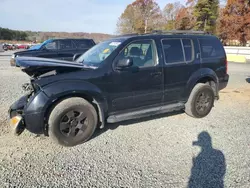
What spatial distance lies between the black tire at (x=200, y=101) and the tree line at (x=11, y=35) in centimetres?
7791

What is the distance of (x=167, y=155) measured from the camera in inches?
132

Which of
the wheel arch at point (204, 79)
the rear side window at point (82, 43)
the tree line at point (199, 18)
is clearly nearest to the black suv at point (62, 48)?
the rear side window at point (82, 43)

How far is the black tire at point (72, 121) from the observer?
344cm

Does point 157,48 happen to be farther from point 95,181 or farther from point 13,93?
point 13,93

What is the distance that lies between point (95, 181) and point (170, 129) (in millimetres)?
2105

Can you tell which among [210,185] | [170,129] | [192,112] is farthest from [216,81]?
[210,185]

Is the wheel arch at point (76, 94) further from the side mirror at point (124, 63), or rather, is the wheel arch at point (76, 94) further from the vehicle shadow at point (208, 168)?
the vehicle shadow at point (208, 168)

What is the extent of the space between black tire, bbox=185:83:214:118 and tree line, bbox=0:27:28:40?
77.9 metres

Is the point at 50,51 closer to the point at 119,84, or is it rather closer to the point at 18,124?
the point at 119,84

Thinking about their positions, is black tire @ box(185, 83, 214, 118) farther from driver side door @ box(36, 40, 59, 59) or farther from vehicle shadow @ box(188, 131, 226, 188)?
driver side door @ box(36, 40, 59, 59)

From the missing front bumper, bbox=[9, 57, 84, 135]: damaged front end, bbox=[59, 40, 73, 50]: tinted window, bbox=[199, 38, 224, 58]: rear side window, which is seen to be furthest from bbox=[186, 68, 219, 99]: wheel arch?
bbox=[59, 40, 73, 50]: tinted window

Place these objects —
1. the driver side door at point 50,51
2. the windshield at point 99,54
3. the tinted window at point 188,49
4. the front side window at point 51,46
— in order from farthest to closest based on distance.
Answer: the front side window at point 51,46 → the driver side door at point 50,51 → the tinted window at point 188,49 → the windshield at point 99,54

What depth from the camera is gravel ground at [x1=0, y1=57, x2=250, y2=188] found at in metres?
2.76

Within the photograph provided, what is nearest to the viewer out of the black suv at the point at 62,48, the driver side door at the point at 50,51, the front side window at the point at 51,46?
the driver side door at the point at 50,51
